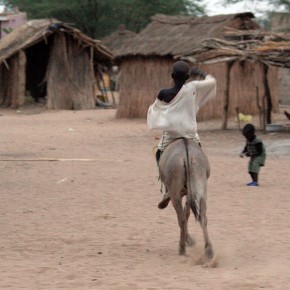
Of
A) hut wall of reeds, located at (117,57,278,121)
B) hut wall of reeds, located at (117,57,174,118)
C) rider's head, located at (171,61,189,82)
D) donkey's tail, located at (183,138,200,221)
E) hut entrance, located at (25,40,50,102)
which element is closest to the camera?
donkey's tail, located at (183,138,200,221)

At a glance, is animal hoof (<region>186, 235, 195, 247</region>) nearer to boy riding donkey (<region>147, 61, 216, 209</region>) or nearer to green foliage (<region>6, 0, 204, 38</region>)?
boy riding donkey (<region>147, 61, 216, 209</region>)

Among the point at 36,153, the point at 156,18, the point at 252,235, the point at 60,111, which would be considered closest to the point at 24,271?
the point at 252,235

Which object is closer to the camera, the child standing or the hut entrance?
the child standing

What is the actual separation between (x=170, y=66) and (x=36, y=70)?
1137 cm

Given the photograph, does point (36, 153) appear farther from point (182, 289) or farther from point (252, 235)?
point (182, 289)

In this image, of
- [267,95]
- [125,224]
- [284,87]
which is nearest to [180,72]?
[125,224]

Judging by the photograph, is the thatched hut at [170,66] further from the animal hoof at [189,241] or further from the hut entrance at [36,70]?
the animal hoof at [189,241]

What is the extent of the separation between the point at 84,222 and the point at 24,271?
2653 millimetres

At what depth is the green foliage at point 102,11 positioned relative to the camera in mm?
48156

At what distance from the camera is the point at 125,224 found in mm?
9328

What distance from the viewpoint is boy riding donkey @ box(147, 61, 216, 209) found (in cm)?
764

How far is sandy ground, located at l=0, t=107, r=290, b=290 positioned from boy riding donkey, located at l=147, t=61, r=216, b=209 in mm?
1051

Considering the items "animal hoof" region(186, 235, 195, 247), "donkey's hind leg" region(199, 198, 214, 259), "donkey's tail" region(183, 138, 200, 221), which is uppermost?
"donkey's tail" region(183, 138, 200, 221)

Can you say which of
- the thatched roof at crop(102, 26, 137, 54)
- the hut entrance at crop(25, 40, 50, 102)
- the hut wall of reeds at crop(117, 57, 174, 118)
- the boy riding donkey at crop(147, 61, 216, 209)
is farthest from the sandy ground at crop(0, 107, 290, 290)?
the thatched roof at crop(102, 26, 137, 54)
